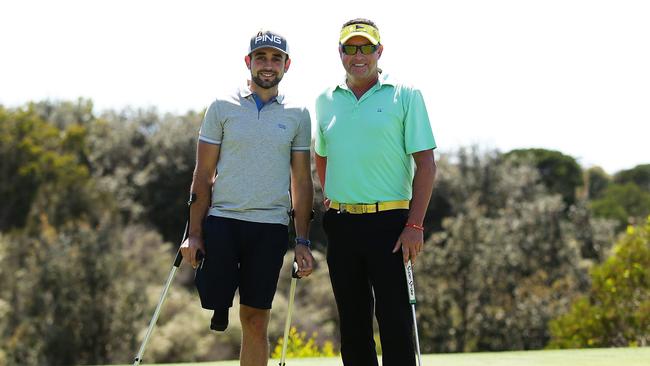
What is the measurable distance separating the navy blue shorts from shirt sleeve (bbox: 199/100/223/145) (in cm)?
45

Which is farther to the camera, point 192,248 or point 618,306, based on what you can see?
point 618,306

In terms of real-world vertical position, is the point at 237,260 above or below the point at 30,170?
below

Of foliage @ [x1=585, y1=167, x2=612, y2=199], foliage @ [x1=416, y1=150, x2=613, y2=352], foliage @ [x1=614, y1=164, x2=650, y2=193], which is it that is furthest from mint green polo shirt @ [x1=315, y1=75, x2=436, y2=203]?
foliage @ [x1=614, y1=164, x2=650, y2=193]

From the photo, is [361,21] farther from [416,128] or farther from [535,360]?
[535,360]

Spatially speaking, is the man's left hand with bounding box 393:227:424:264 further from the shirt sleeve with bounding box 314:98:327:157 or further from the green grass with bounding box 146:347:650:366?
the green grass with bounding box 146:347:650:366

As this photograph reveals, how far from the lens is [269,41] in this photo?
220 inches

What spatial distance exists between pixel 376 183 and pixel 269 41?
3.34ft

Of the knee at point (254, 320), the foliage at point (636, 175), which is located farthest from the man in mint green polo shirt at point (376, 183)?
the foliage at point (636, 175)

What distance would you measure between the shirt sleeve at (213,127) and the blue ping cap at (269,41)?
1.36 feet

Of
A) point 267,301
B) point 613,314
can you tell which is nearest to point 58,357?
point 613,314

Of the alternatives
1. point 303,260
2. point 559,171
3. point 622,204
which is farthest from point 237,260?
point 559,171

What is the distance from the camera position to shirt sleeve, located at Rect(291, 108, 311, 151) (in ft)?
18.6

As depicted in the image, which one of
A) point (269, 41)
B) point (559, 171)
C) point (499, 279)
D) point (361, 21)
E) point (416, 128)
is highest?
point (361, 21)

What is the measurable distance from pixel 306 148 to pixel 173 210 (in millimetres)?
33234
